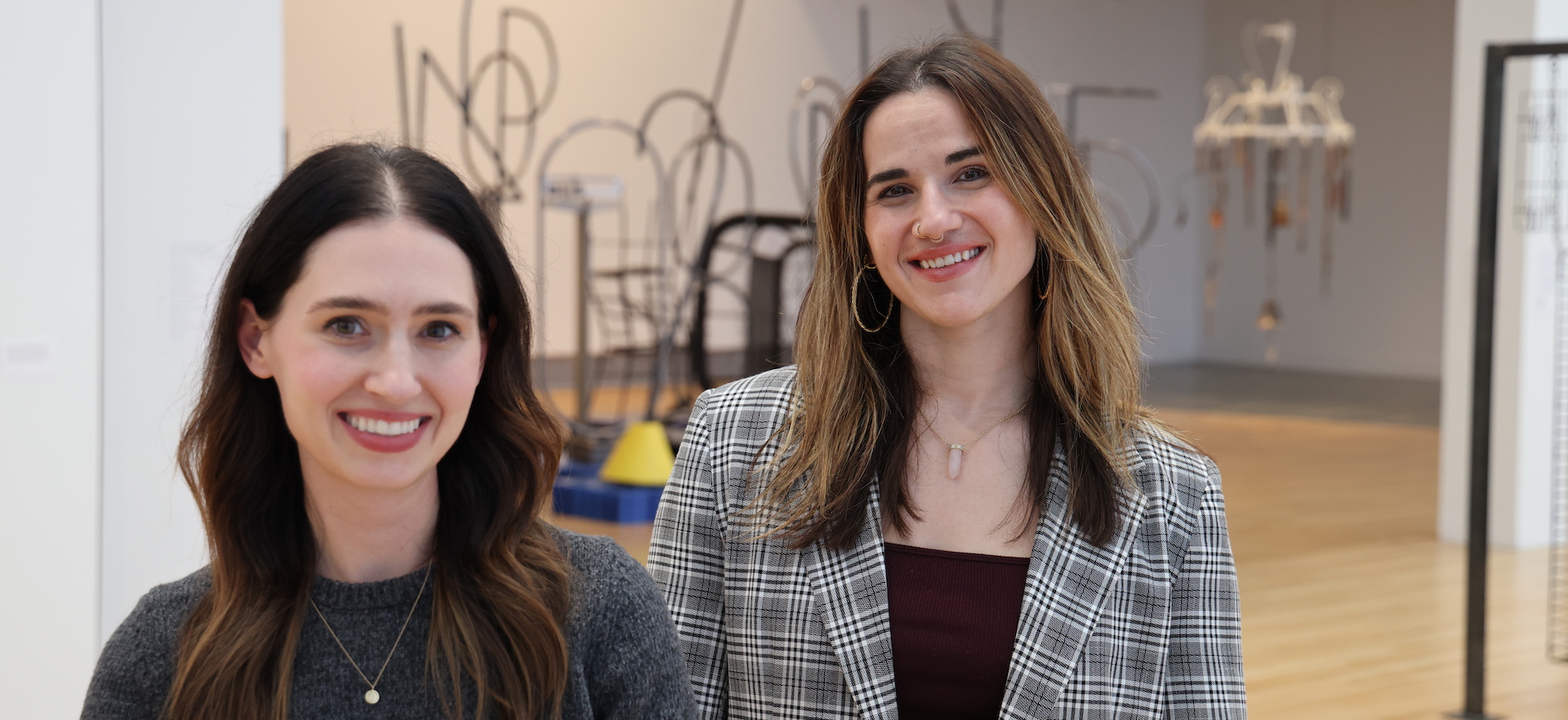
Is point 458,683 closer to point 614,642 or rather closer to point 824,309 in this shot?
point 614,642

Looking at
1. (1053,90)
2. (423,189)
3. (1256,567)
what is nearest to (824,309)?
(423,189)

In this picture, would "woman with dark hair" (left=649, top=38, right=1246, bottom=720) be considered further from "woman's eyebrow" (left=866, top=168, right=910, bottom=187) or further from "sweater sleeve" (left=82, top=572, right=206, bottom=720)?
"sweater sleeve" (left=82, top=572, right=206, bottom=720)

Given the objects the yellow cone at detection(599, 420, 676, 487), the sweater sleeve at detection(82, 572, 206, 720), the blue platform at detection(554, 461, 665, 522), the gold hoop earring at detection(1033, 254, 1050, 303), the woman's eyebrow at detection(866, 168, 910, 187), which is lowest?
the blue platform at detection(554, 461, 665, 522)

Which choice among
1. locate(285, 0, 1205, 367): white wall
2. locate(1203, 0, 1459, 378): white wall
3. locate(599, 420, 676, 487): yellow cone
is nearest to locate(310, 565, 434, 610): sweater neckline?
locate(599, 420, 676, 487): yellow cone

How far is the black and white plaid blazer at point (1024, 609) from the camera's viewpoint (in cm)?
180

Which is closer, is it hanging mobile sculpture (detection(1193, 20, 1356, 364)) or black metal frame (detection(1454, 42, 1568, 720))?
black metal frame (detection(1454, 42, 1568, 720))

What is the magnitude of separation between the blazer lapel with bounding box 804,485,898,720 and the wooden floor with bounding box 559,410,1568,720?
2.99 metres

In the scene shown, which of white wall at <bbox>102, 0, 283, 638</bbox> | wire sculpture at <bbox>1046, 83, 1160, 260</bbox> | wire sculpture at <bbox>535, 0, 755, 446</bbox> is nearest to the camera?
white wall at <bbox>102, 0, 283, 638</bbox>

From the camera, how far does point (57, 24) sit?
338cm

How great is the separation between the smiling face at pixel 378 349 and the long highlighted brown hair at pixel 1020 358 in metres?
0.63

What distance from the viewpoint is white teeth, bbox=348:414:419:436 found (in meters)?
1.29

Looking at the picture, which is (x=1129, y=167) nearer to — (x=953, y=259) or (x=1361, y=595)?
(x=1361, y=595)

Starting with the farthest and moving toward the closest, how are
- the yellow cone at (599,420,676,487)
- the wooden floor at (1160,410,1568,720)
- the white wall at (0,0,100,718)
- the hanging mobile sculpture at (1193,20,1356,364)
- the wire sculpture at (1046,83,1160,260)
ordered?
the hanging mobile sculpture at (1193,20,1356,364)
the wire sculpture at (1046,83,1160,260)
the yellow cone at (599,420,676,487)
the wooden floor at (1160,410,1568,720)
the white wall at (0,0,100,718)

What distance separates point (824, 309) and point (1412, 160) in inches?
612
